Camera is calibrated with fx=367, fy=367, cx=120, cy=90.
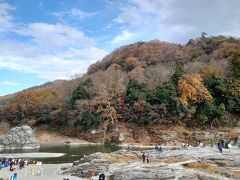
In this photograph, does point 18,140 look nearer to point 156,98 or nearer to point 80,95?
point 80,95

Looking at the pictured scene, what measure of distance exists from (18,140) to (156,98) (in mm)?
34807

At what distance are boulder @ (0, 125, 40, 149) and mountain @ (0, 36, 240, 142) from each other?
14.3 metres

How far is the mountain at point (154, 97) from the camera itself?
88062mm

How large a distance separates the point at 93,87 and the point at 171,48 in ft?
155

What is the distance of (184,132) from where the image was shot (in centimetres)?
8525

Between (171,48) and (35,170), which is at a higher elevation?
(171,48)

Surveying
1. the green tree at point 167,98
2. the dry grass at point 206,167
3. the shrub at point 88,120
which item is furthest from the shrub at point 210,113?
the dry grass at point 206,167

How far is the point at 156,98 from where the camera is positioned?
301 feet

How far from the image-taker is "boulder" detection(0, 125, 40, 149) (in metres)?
85.8

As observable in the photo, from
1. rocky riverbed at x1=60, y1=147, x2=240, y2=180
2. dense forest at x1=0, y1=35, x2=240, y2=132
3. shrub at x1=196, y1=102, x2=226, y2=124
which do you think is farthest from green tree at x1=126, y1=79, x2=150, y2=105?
rocky riverbed at x1=60, y1=147, x2=240, y2=180

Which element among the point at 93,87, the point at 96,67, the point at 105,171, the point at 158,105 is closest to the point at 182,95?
the point at 158,105

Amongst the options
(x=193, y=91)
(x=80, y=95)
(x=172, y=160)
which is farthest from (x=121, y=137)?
(x=172, y=160)

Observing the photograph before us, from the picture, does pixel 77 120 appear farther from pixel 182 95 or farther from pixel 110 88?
pixel 182 95

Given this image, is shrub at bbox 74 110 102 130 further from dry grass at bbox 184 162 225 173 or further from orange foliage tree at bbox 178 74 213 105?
dry grass at bbox 184 162 225 173
